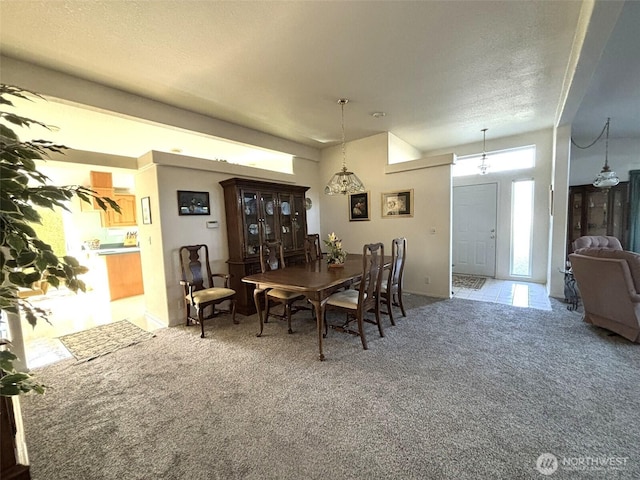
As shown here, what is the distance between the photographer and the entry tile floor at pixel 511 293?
4.05 metres

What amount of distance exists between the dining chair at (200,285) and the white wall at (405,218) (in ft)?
8.81

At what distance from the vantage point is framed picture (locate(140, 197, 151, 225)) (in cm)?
363

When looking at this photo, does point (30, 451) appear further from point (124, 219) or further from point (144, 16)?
point (124, 219)

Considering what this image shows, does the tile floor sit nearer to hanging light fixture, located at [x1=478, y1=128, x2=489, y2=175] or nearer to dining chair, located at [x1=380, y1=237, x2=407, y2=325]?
dining chair, located at [x1=380, y1=237, x2=407, y2=325]

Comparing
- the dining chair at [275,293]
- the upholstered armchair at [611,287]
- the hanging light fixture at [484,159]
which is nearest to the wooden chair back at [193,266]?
the dining chair at [275,293]

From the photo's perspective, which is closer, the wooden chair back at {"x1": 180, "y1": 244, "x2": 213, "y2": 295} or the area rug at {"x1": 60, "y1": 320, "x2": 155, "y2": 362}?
the area rug at {"x1": 60, "y1": 320, "x2": 155, "y2": 362}

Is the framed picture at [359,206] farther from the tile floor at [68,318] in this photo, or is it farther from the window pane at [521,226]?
the tile floor at [68,318]

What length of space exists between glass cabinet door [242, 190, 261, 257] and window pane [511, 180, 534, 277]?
4.83 m

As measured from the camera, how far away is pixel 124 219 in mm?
5859

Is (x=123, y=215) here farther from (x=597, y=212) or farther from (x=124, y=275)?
(x=597, y=212)

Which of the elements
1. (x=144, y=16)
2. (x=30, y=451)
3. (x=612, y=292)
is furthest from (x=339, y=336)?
(x=144, y=16)

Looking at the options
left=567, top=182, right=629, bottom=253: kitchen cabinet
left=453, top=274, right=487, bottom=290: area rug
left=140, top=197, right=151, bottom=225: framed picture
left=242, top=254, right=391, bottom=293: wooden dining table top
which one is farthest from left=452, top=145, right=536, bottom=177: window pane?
left=140, top=197, right=151, bottom=225: framed picture

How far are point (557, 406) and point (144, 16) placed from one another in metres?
3.94

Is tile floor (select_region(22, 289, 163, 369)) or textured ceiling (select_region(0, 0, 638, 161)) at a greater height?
textured ceiling (select_region(0, 0, 638, 161))
